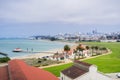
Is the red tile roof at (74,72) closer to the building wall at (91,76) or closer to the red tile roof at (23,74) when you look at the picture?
the building wall at (91,76)

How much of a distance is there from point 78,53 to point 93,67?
2117 inches

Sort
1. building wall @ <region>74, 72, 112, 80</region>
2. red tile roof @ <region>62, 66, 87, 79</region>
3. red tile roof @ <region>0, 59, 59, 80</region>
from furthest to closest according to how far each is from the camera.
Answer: red tile roof @ <region>62, 66, 87, 79</region>, building wall @ <region>74, 72, 112, 80</region>, red tile roof @ <region>0, 59, 59, 80</region>

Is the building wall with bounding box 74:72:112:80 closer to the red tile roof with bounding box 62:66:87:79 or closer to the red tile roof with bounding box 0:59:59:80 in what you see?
the red tile roof with bounding box 62:66:87:79

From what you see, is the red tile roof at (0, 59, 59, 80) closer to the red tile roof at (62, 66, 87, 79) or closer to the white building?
the white building

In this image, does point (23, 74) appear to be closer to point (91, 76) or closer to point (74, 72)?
point (91, 76)

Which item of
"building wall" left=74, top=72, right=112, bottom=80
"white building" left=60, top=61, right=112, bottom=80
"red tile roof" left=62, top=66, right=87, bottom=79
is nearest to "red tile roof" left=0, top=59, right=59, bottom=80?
"building wall" left=74, top=72, right=112, bottom=80

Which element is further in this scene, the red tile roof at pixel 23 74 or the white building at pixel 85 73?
the white building at pixel 85 73

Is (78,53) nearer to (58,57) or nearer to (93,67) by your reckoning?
(58,57)

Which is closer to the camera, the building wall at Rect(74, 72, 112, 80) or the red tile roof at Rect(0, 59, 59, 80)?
the red tile roof at Rect(0, 59, 59, 80)

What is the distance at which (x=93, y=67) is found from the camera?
28.1 metres

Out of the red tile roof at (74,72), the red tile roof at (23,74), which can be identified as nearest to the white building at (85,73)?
the red tile roof at (74,72)

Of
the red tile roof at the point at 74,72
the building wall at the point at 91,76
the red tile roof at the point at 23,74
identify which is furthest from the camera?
the red tile roof at the point at 74,72

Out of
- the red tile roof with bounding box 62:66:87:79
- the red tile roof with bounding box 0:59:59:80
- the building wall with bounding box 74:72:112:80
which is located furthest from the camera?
the red tile roof with bounding box 62:66:87:79

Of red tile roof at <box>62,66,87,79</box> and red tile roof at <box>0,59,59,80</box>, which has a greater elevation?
red tile roof at <box>0,59,59,80</box>
